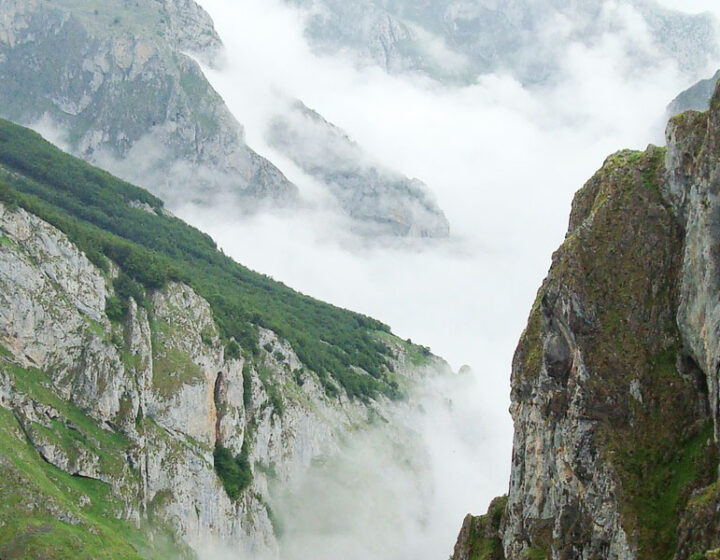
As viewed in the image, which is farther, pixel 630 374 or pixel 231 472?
pixel 231 472

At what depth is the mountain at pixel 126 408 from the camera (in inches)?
4183

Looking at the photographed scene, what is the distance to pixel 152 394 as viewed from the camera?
136m

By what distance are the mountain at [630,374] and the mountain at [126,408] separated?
55.7 m

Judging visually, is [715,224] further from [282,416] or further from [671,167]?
[282,416]

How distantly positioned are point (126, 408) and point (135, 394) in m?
3.21

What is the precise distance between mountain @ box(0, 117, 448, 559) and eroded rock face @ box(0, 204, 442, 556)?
0.71ft

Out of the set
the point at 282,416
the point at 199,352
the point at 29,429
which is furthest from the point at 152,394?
the point at 282,416

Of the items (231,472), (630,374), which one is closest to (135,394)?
(231,472)

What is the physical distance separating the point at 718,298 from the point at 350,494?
133m

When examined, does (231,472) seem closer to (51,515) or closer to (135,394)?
(135,394)

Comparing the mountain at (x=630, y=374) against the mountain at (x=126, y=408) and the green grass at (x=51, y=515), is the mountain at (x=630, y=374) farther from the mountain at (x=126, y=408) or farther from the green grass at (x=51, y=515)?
the mountain at (x=126, y=408)

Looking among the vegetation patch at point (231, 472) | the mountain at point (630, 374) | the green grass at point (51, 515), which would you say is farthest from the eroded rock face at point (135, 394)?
the mountain at point (630, 374)

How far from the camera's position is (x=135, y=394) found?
5172 inches

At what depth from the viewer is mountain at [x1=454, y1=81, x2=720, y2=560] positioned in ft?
172
